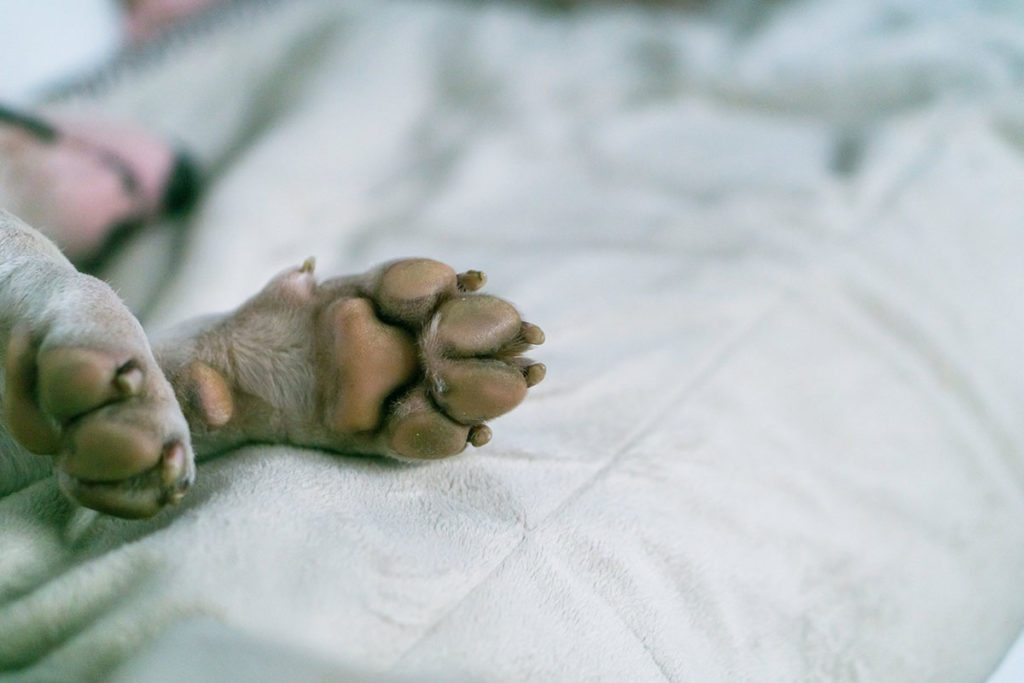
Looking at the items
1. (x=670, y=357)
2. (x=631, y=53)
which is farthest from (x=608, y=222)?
(x=631, y=53)

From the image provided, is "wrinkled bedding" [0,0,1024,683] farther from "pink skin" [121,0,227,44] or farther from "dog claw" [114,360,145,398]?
"pink skin" [121,0,227,44]

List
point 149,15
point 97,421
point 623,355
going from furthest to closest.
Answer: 1. point 149,15
2. point 623,355
3. point 97,421

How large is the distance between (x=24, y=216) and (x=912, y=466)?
1104mm

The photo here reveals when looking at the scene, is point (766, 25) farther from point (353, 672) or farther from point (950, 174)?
point (353, 672)

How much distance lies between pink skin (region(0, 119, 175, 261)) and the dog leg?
54 centimetres

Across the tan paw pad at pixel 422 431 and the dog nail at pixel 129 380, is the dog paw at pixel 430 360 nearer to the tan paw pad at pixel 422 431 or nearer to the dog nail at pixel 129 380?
the tan paw pad at pixel 422 431

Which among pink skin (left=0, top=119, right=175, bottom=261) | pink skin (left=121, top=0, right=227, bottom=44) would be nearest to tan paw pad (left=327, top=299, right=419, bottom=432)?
pink skin (left=0, top=119, right=175, bottom=261)

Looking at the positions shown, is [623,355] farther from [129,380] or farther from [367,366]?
[129,380]

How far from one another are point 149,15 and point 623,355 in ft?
4.93

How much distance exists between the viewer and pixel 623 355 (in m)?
0.87

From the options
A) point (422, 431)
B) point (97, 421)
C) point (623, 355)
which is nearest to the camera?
point (97, 421)

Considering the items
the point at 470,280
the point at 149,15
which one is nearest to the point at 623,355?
the point at 470,280

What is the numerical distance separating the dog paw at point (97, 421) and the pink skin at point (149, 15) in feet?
4.72

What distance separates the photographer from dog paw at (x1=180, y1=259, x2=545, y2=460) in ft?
1.97
